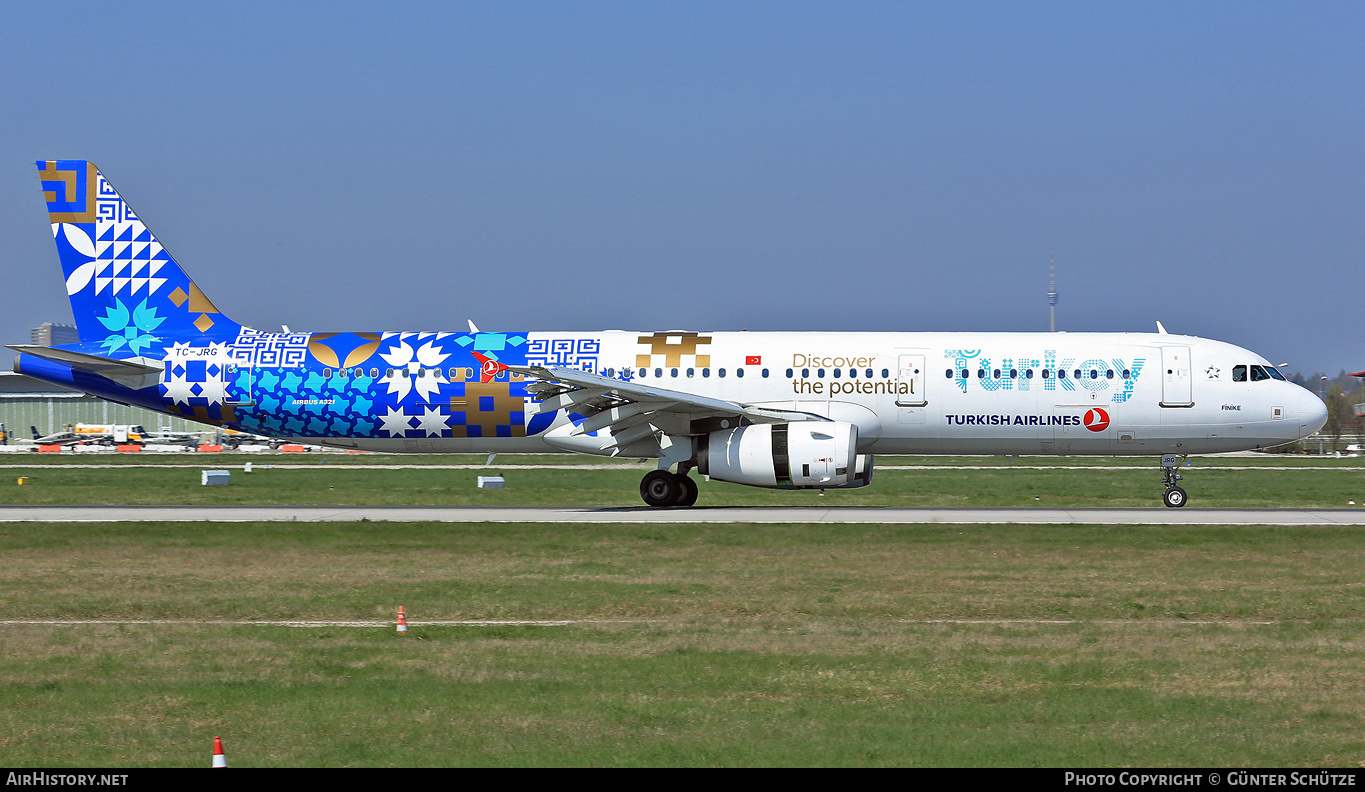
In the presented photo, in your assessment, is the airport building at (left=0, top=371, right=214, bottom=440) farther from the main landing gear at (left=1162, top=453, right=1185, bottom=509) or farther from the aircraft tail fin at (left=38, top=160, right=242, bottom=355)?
the main landing gear at (left=1162, top=453, right=1185, bottom=509)

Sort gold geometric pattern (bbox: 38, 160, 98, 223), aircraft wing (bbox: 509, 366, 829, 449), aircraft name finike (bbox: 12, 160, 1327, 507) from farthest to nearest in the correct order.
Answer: gold geometric pattern (bbox: 38, 160, 98, 223) → aircraft name finike (bbox: 12, 160, 1327, 507) → aircraft wing (bbox: 509, 366, 829, 449)

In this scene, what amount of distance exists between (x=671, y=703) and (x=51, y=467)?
51.9m

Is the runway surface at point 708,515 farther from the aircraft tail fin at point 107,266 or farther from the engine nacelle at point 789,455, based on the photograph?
the aircraft tail fin at point 107,266

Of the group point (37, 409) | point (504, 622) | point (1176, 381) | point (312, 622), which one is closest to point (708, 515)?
point (1176, 381)

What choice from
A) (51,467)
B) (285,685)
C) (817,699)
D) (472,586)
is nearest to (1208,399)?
(472,586)

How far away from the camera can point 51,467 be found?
54.6 metres

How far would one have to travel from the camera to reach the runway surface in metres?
25.5

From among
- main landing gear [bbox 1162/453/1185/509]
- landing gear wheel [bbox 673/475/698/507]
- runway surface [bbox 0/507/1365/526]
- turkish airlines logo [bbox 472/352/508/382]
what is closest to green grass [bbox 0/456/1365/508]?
landing gear wheel [bbox 673/475/698/507]

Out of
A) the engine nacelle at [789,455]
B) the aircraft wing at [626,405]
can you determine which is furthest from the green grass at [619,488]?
the engine nacelle at [789,455]

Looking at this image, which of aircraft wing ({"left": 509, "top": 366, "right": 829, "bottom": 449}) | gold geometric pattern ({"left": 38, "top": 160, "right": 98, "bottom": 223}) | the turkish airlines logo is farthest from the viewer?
gold geometric pattern ({"left": 38, "top": 160, "right": 98, "bottom": 223})

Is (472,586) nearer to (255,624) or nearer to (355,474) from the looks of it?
(255,624)

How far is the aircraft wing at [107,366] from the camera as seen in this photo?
2880 cm

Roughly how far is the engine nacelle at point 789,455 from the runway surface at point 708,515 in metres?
0.81

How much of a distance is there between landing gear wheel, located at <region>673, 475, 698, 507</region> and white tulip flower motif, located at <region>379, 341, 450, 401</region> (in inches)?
236
